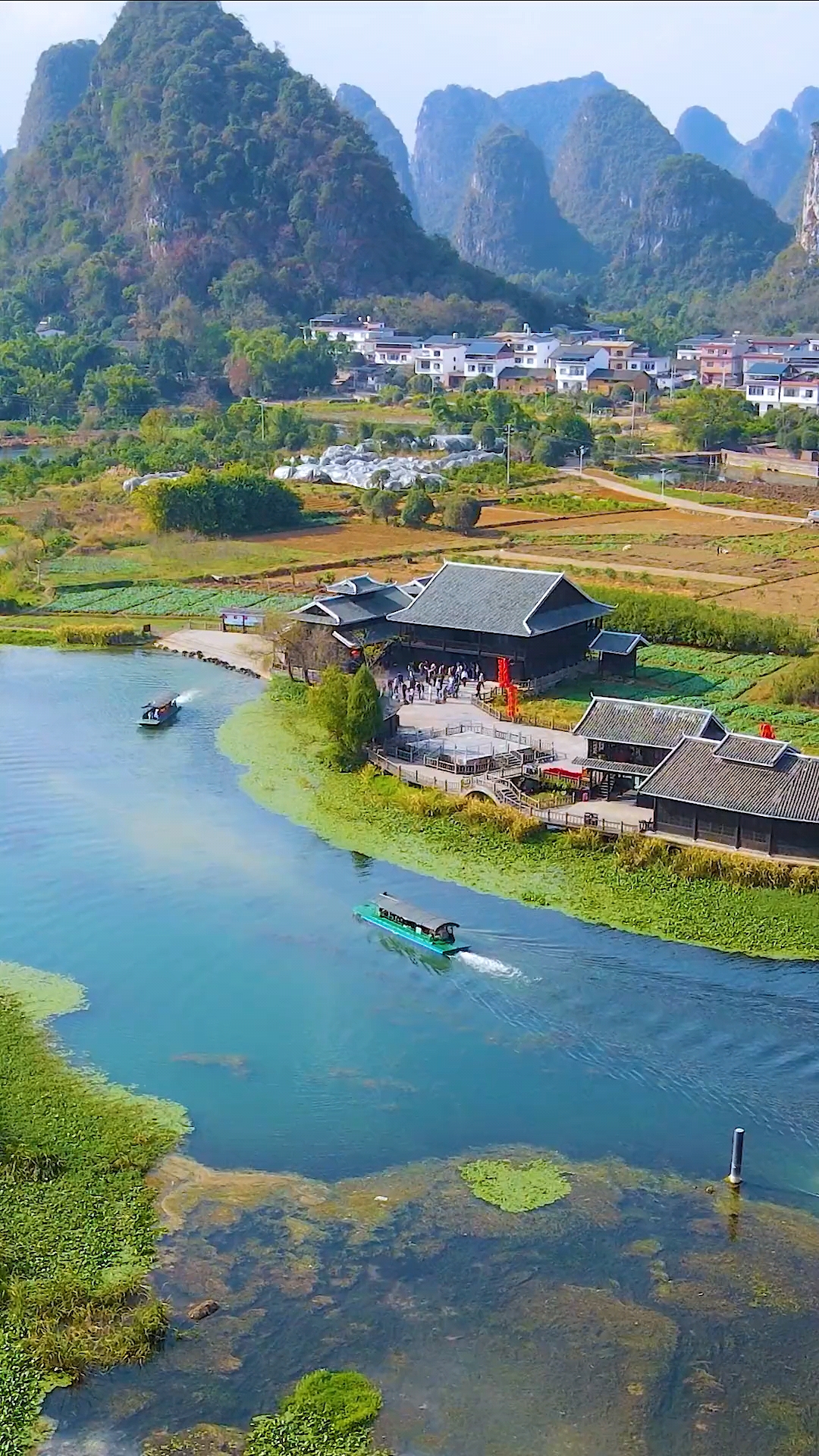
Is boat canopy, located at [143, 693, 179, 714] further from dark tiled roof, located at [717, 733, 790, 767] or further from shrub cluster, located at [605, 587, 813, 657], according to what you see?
dark tiled roof, located at [717, 733, 790, 767]

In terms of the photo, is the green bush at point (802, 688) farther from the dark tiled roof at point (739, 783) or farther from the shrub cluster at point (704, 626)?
the dark tiled roof at point (739, 783)

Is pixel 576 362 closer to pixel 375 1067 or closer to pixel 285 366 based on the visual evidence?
Answer: pixel 285 366

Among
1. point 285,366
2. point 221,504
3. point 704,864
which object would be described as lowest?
point 704,864

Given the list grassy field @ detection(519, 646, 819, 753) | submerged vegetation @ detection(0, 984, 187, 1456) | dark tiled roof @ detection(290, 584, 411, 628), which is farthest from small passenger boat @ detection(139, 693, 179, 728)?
submerged vegetation @ detection(0, 984, 187, 1456)

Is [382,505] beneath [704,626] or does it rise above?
above

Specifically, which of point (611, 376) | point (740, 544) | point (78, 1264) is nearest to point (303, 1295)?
point (78, 1264)

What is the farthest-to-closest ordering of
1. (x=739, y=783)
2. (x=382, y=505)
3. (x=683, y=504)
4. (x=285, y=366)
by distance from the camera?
1. (x=285, y=366)
2. (x=683, y=504)
3. (x=382, y=505)
4. (x=739, y=783)

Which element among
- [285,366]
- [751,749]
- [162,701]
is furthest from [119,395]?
[751,749]
